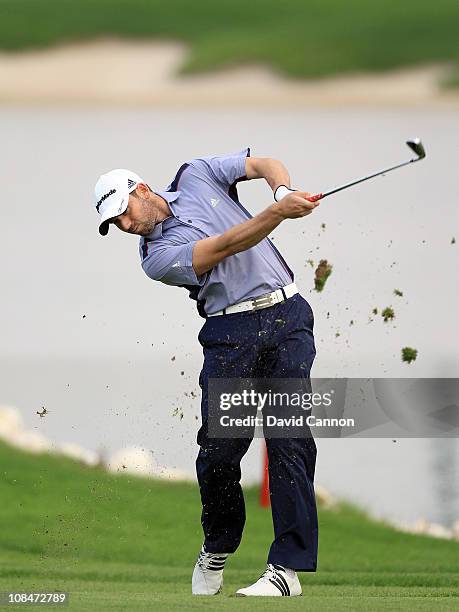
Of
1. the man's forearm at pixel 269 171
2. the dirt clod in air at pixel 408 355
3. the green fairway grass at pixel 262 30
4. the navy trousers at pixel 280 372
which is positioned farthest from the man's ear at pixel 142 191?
the green fairway grass at pixel 262 30

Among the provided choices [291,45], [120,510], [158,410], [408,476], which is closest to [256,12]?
[291,45]

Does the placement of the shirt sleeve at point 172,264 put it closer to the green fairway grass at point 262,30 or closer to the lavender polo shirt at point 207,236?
the lavender polo shirt at point 207,236

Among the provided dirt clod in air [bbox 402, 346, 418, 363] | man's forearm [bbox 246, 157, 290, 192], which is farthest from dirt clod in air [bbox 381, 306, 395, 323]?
man's forearm [bbox 246, 157, 290, 192]

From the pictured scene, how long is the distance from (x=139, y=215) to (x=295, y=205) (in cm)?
54

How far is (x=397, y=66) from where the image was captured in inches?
662

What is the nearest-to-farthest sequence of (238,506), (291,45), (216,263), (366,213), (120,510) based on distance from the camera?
1. (216,263)
2. (238,506)
3. (120,510)
4. (366,213)
5. (291,45)

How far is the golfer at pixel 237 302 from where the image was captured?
4.19 m

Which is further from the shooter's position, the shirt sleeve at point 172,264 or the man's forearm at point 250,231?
the shirt sleeve at point 172,264

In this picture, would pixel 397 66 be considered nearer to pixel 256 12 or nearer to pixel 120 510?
Answer: pixel 256 12

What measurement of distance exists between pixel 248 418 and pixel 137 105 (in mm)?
13446

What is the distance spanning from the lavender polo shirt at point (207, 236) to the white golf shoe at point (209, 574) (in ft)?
2.59

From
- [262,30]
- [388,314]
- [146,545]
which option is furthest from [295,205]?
[262,30]

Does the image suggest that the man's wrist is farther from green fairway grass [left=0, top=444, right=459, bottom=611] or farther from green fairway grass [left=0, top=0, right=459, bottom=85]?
green fairway grass [left=0, top=0, right=459, bottom=85]

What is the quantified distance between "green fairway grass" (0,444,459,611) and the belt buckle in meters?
0.84
